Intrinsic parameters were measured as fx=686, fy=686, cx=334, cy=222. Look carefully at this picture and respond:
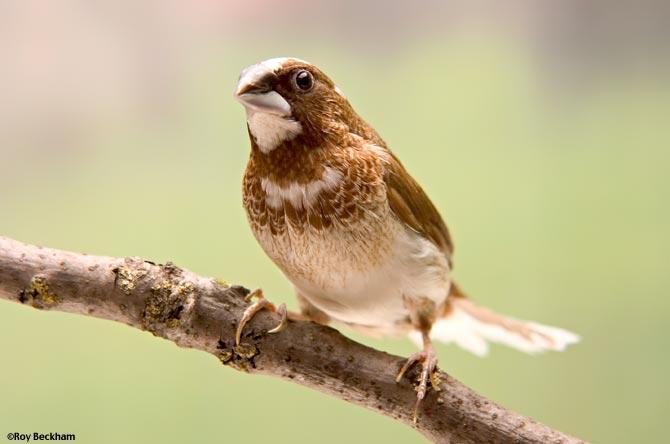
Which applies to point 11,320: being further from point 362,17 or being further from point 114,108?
point 362,17

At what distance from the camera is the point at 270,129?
2078mm

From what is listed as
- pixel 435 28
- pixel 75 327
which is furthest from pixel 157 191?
pixel 435 28

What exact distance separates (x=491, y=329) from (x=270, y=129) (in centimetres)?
147

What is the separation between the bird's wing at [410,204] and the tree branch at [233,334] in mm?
446

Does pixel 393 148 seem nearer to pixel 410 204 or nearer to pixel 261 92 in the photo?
pixel 410 204

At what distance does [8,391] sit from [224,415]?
3.15ft

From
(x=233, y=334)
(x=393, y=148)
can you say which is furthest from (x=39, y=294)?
(x=393, y=148)

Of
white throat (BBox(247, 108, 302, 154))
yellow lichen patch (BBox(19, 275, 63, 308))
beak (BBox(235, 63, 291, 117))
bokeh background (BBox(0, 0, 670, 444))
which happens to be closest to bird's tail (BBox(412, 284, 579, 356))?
bokeh background (BBox(0, 0, 670, 444))

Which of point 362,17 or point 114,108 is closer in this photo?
point 114,108

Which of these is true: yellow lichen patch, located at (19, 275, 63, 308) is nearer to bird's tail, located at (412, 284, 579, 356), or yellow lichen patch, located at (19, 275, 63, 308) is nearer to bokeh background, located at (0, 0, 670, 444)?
bokeh background, located at (0, 0, 670, 444)

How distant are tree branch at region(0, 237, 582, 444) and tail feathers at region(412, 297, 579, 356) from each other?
2.42 ft

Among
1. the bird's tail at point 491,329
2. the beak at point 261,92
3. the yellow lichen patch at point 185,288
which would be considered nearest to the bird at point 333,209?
the beak at point 261,92

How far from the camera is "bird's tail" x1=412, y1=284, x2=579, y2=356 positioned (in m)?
2.92

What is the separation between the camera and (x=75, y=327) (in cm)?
322
